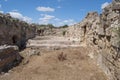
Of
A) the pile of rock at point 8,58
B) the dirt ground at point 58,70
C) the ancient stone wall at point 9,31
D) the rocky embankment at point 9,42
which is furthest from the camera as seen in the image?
the ancient stone wall at point 9,31

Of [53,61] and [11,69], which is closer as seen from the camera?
[11,69]

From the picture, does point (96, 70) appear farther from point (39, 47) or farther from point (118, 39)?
point (39, 47)

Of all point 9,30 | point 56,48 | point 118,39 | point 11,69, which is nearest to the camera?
point 118,39

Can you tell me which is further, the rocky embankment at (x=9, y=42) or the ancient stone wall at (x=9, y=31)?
the ancient stone wall at (x=9, y=31)

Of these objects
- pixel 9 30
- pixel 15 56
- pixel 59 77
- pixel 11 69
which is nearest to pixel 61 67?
pixel 59 77

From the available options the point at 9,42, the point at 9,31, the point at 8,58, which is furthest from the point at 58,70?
the point at 9,31

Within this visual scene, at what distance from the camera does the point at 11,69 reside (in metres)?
9.23

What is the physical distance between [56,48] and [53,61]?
4.26m

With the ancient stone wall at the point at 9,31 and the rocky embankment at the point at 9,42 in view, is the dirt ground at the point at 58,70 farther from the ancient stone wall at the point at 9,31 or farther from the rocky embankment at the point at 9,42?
the ancient stone wall at the point at 9,31

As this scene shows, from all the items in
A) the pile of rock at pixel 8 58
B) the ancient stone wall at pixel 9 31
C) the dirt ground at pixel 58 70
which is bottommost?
the dirt ground at pixel 58 70

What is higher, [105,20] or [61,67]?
[105,20]

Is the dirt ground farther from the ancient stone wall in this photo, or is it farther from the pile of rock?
the ancient stone wall

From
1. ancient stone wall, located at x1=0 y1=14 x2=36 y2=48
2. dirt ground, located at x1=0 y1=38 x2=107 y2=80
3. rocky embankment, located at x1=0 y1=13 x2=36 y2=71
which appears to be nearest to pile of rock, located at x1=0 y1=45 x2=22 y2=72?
rocky embankment, located at x1=0 y1=13 x2=36 y2=71

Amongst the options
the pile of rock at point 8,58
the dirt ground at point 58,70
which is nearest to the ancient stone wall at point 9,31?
the pile of rock at point 8,58
